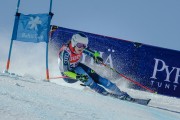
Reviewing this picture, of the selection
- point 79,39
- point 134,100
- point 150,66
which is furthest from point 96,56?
point 134,100

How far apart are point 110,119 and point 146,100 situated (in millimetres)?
5091

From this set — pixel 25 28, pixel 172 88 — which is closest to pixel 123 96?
pixel 172 88

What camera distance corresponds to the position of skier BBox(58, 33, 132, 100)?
8.95 meters

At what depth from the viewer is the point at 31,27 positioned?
9.57m

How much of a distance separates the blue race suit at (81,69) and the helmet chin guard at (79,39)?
0.20 meters

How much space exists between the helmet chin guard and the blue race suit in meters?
0.20

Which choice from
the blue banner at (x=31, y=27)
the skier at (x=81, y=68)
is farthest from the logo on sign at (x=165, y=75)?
the blue banner at (x=31, y=27)

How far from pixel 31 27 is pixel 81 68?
6.63 feet

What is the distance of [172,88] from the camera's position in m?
8.97

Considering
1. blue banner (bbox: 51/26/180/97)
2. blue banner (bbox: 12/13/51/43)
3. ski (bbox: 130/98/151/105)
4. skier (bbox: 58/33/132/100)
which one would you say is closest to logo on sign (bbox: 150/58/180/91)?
blue banner (bbox: 51/26/180/97)

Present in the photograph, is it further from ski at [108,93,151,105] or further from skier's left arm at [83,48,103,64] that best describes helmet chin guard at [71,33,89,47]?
ski at [108,93,151,105]

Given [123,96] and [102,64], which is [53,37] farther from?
[123,96]

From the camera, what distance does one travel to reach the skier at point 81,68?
895cm

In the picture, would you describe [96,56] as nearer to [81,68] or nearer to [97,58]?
[97,58]
